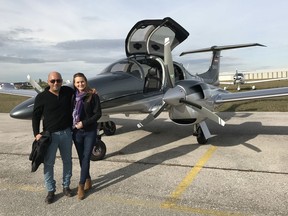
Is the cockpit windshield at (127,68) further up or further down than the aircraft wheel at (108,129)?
further up

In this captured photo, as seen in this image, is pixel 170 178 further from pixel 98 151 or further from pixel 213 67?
pixel 213 67

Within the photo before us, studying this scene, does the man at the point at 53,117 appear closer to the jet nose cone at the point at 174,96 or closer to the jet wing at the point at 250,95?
the jet nose cone at the point at 174,96

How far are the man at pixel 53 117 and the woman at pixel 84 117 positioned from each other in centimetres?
11

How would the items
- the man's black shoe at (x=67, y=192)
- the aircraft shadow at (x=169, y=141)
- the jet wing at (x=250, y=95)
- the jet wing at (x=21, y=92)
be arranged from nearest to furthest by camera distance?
the man's black shoe at (x=67, y=192) < the aircraft shadow at (x=169, y=141) < the jet wing at (x=250, y=95) < the jet wing at (x=21, y=92)

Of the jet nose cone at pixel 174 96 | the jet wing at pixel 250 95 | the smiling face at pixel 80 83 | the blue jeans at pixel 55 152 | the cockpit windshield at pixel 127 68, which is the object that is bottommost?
the blue jeans at pixel 55 152

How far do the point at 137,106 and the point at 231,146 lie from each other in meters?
2.71

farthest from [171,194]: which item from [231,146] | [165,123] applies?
[165,123]

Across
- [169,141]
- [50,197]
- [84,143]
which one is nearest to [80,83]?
[84,143]

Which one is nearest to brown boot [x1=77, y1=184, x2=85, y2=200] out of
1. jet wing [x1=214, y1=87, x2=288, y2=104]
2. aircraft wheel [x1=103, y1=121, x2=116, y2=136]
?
jet wing [x1=214, y1=87, x2=288, y2=104]

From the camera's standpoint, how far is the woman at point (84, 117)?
15.2ft

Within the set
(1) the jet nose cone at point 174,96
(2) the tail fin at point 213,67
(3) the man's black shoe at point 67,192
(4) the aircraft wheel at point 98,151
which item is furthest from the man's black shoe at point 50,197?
(2) the tail fin at point 213,67

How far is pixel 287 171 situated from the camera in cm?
570

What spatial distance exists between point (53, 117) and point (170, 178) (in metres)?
2.45

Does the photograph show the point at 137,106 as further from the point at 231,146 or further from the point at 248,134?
the point at 248,134
